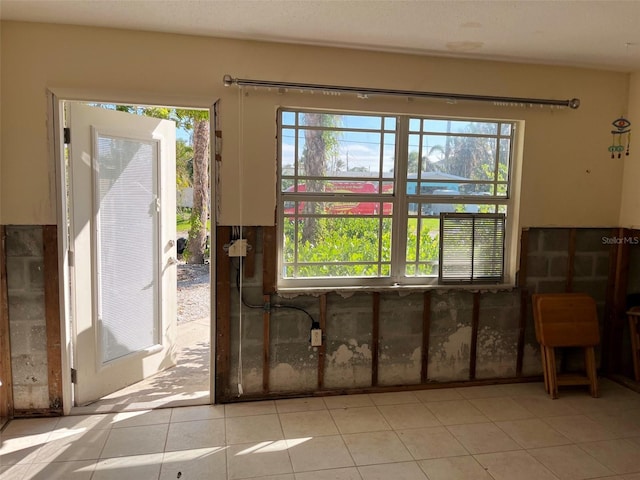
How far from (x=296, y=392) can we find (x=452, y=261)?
1506mm

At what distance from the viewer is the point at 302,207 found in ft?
10.7

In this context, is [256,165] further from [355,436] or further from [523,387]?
[523,387]

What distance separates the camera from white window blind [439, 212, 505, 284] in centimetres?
346

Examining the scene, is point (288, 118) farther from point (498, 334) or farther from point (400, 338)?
point (498, 334)

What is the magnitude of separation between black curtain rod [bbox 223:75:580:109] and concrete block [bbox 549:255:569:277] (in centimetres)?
114

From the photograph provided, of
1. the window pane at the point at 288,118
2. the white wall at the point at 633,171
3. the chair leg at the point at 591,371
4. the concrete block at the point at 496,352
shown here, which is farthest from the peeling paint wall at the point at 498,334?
the window pane at the point at 288,118

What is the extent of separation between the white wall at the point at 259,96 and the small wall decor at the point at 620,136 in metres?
0.06

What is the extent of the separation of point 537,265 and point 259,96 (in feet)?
8.03

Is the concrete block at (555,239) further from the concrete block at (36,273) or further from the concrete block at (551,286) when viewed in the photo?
the concrete block at (36,273)

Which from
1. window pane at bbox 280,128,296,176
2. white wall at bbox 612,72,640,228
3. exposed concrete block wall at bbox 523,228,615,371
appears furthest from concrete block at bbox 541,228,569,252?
window pane at bbox 280,128,296,176

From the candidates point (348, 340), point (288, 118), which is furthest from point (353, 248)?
point (288, 118)

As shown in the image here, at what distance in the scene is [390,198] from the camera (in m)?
3.38

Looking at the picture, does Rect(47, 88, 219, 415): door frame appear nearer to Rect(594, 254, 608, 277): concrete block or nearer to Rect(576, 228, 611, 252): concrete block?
Rect(576, 228, 611, 252): concrete block

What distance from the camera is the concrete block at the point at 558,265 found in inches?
142
